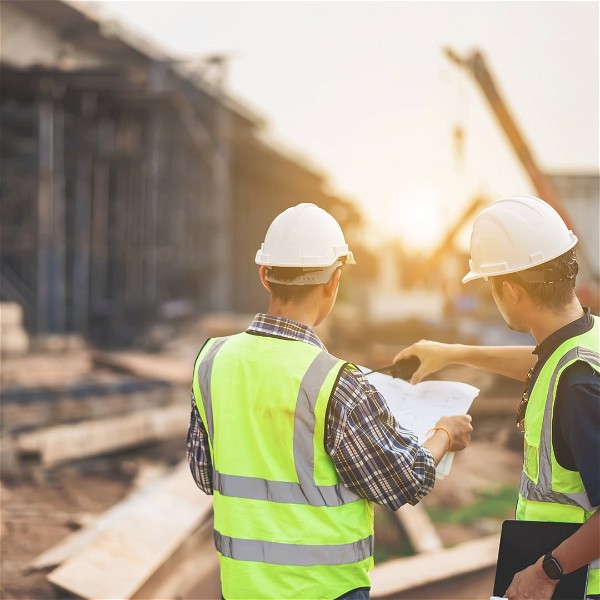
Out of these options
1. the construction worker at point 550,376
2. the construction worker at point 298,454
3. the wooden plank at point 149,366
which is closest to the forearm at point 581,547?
the construction worker at point 550,376

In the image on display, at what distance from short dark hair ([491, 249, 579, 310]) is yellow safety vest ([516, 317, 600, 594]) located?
0.12m

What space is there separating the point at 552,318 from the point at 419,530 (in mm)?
4352

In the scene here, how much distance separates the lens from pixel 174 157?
59.9 ft

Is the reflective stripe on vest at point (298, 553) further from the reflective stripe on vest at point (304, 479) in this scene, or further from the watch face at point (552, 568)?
the watch face at point (552, 568)

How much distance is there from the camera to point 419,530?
5.98 m

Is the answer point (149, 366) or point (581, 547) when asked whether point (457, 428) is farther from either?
point (149, 366)

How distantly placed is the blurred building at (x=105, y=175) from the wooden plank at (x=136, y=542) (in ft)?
34.1

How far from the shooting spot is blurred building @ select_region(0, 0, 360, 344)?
596 inches

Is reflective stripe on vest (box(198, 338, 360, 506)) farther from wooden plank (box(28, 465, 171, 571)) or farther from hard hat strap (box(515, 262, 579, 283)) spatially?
wooden plank (box(28, 465, 171, 571))

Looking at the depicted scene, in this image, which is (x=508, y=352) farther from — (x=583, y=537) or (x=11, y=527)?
(x=11, y=527)

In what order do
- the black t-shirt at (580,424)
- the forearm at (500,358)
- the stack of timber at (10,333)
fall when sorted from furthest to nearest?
1. the stack of timber at (10,333)
2. the forearm at (500,358)
3. the black t-shirt at (580,424)

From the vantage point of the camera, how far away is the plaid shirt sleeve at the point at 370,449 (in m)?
2.01

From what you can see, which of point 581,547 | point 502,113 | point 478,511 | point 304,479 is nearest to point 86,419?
point 478,511

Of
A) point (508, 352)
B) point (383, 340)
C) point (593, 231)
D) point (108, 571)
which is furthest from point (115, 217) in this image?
point (508, 352)
